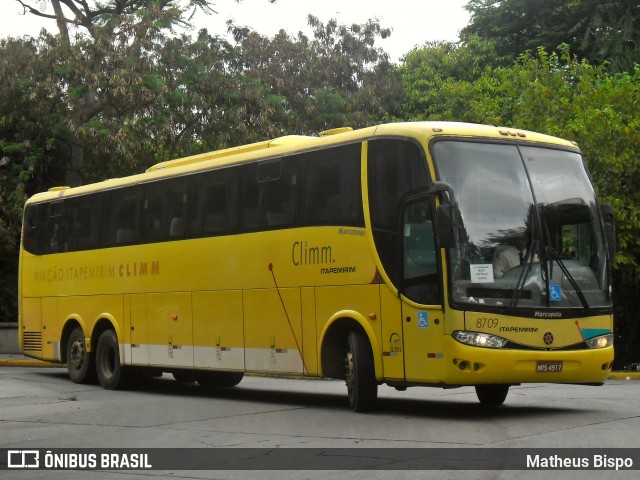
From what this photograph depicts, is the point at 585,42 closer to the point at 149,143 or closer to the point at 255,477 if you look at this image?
the point at 149,143

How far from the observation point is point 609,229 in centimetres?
1473

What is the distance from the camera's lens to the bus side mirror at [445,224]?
42.7 ft

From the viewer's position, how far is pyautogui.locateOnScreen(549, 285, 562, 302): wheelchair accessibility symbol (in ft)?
44.8

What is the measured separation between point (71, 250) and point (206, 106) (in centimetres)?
1171

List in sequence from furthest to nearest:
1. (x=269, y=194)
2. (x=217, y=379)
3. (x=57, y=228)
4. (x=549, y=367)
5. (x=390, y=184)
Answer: (x=57, y=228) < (x=217, y=379) < (x=269, y=194) < (x=390, y=184) < (x=549, y=367)

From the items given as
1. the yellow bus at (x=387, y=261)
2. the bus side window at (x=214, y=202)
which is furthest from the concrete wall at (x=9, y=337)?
the bus side window at (x=214, y=202)

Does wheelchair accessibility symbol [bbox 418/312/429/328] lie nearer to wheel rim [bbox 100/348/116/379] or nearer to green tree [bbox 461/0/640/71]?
wheel rim [bbox 100/348/116/379]

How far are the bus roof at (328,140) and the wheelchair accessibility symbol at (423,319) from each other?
2024 millimetres

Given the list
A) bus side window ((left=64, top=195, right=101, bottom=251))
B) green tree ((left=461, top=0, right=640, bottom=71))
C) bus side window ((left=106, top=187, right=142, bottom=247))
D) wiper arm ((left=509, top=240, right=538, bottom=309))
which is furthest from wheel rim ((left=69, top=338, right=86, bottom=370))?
green tree ((left=461, top=0, right=640, bottom=71))

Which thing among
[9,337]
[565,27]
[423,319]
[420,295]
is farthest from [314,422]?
[565,27]

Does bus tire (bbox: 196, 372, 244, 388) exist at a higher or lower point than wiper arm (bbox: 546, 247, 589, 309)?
lower

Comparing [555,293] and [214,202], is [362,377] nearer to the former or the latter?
[555,293]

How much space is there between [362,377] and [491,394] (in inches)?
80.3

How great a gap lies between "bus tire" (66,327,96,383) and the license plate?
1031cm
